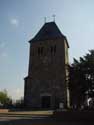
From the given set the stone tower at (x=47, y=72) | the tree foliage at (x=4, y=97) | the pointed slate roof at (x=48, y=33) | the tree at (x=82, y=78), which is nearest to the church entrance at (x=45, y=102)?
the stone tower at (x=47, y=72)

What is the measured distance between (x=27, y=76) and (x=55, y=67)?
22.6ft

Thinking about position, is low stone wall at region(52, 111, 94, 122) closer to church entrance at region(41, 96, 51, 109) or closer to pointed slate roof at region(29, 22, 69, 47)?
church entrance at region(41, 96, 51, 109)

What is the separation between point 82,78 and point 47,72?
2136 cm

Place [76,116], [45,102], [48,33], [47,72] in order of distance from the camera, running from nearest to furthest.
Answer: [76,116] < [45,102] < [47,72] < [48,33]

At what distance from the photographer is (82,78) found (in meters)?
29.1

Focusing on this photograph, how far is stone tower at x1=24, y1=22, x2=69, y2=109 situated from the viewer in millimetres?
47653

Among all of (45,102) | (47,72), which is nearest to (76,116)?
(45,102)

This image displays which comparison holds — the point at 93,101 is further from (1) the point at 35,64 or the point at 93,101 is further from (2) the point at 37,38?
(2) the point at 37,38

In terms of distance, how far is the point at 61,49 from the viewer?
169 ft

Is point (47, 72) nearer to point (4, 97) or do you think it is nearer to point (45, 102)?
point (45, 102)

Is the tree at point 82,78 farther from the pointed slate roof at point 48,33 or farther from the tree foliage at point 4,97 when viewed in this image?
the tree foliage at point 4,97

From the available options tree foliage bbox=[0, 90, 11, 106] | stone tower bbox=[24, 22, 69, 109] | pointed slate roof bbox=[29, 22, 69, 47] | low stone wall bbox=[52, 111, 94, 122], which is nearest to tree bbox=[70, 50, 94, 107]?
low stone wall bbox=[52, 111, 94, 122]

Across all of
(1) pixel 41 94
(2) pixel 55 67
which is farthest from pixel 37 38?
(1) pixel 41 94

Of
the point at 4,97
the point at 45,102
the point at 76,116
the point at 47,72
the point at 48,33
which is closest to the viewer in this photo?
the point at 76,116
